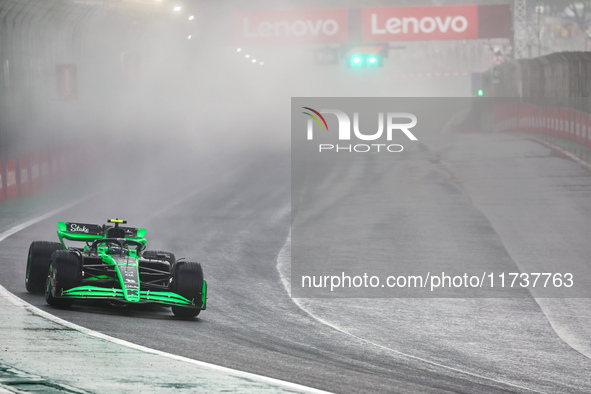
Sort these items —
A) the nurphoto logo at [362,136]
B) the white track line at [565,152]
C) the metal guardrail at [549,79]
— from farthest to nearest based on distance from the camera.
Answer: the nurphoto logo at [362,136]
the metal guardrail at [549,79]
the white track line at [565,152]

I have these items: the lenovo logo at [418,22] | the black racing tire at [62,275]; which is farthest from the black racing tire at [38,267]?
the lenovo logo at [418,22]

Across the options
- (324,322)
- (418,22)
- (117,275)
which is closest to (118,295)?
(117,275)

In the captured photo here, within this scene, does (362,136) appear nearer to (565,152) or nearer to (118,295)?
(565,152)

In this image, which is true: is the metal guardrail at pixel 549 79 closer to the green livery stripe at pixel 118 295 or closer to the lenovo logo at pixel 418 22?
Result: the lenovo logo at pixel 418 22

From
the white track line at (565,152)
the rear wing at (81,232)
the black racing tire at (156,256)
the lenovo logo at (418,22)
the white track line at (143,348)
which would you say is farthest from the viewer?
the lenovo logo at (418,22)

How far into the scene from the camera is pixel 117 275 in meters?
11.5

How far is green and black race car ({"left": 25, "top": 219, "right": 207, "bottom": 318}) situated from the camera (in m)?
11.2

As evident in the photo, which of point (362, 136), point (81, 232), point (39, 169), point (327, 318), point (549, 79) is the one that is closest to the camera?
point (327, 318)

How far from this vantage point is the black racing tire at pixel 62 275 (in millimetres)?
11094

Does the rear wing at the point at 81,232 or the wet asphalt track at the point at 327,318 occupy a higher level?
the rear wing at the point at 81,232

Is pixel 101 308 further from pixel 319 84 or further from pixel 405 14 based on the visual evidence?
pixel 319 84

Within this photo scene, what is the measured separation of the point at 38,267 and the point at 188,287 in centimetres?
217

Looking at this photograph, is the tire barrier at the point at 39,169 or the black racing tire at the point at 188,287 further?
the tire barrier at the point at 39,169

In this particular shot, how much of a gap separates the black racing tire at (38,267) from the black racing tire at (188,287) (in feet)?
6.12
